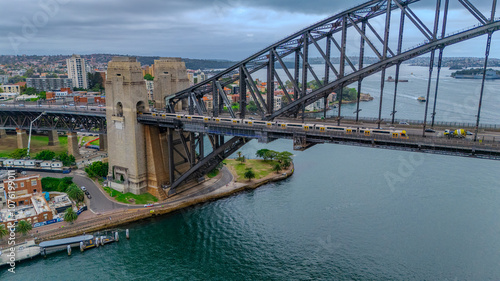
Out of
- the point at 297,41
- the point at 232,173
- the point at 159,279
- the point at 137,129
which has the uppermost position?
the point at 297,41

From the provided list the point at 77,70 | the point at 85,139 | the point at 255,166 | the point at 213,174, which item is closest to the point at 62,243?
the point at 213,174

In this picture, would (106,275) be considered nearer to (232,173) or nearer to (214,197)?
(214,197)

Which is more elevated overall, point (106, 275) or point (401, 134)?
point (401, 134)

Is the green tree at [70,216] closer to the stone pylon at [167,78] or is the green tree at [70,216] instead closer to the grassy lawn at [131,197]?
the grassy lawn at [131,197]

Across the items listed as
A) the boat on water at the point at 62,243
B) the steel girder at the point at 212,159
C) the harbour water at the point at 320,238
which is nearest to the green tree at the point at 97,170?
the steel girder at the point at 212,159

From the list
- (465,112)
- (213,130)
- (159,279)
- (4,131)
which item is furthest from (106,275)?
(465,112)

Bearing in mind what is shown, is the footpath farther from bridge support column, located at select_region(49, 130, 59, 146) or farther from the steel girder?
bridge support column, located at select_region(49, 130, 59, 146)

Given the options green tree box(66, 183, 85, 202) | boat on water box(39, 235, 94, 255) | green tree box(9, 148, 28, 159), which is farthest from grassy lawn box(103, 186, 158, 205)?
green tree box(9, 148, 28, 159)
